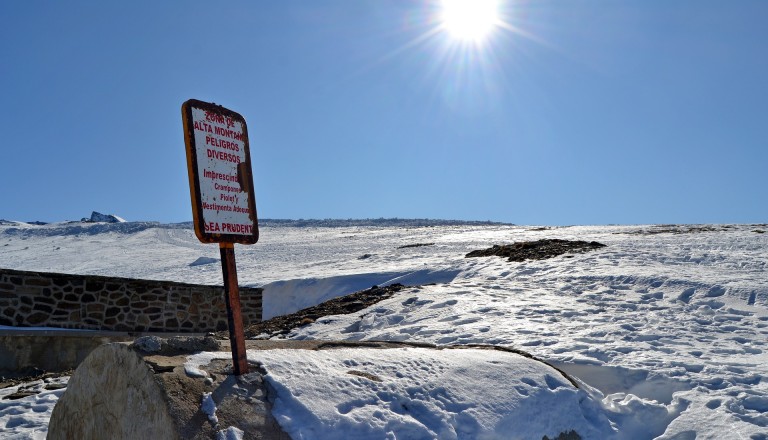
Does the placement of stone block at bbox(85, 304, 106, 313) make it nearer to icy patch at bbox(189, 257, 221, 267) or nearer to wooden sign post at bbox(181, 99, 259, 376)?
wooden sign post at bbox(181, 99, 259, 376)

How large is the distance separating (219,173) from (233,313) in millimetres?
955

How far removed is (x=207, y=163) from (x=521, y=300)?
7872mm

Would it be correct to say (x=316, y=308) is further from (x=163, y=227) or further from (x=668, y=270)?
(x=163, y=227)

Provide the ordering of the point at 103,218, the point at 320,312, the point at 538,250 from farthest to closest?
the point at 103,218
the point at 538,250
the point at 320,312

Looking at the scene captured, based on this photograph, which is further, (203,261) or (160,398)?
(203,261)

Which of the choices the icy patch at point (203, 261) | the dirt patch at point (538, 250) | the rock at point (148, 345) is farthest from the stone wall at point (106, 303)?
the icy patch at point (203, 261)

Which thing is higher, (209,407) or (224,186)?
(224,186)

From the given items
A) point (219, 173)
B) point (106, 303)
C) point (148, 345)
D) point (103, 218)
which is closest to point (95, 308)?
point (106, 303)

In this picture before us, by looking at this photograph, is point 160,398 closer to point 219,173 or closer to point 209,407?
point 209,407

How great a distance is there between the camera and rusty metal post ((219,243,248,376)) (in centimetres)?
420

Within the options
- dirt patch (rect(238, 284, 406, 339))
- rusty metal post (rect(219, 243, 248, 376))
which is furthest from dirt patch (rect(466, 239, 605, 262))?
rusty metal post (rect(219, 243, 248, 376))

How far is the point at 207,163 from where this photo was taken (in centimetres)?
433

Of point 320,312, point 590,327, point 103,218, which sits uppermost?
point 103,218

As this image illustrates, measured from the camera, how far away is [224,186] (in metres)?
4.47
